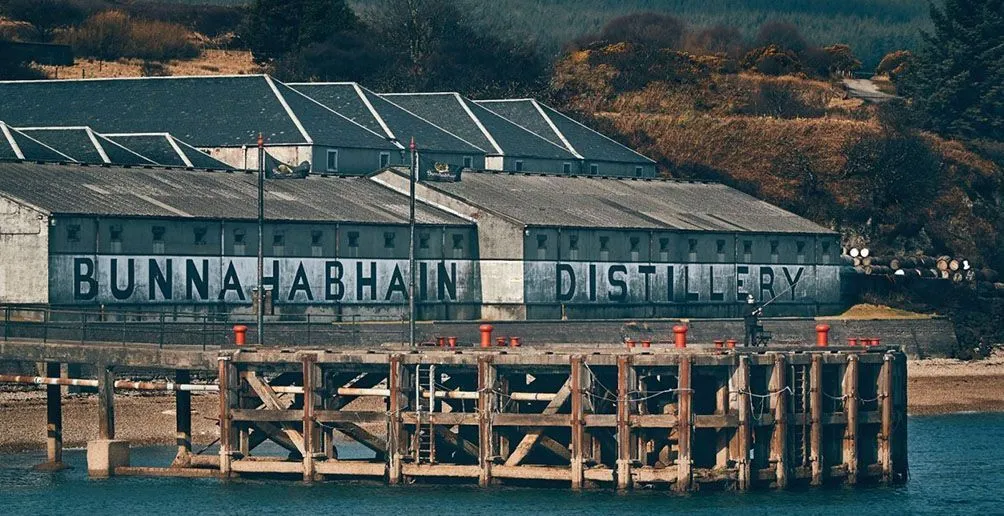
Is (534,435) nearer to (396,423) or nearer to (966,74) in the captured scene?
(396,423)

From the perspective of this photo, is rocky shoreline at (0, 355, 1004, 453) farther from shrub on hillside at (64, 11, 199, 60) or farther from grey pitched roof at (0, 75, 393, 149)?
shrub on hillside at (64, 11, 199, 60)

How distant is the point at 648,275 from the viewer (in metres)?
120

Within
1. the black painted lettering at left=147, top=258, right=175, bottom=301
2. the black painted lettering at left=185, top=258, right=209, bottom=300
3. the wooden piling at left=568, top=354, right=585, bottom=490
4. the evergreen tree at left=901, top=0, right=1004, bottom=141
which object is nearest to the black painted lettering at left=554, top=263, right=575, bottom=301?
the black painted lettering at left=185, top=258, right=209, bottom=300

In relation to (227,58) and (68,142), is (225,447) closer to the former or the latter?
(68,142)

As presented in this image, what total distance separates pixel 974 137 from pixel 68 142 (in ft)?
252

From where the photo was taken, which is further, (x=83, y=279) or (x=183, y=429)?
(x=83, y=279)

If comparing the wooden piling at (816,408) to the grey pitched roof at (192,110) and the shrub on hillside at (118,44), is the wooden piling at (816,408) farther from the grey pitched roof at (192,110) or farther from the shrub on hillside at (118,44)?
the shrub on hillside at (118,44)

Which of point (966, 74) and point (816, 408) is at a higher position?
point (966, 74)

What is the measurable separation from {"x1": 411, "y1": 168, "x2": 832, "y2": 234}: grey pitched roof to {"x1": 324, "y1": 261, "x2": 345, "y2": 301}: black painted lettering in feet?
33.1

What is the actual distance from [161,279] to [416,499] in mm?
34050

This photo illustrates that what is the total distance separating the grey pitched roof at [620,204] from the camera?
119 meters

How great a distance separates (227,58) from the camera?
198 m

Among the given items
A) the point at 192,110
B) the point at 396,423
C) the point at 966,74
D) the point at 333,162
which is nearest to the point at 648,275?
the point at 333,162

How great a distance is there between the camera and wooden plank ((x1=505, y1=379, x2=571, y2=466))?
68500 millimetres
